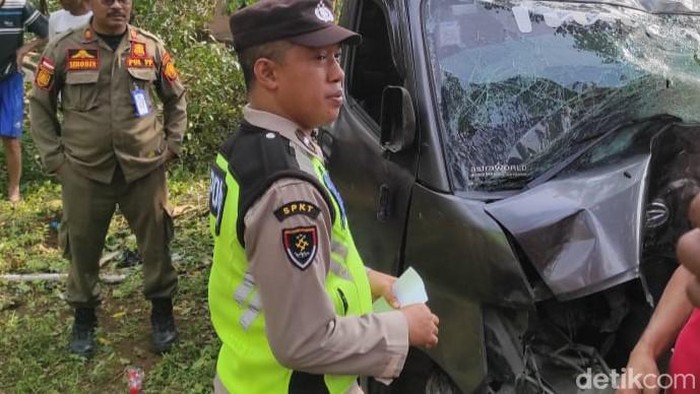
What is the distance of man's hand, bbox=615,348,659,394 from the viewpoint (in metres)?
1.96

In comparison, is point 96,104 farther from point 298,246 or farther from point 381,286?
point 298,246

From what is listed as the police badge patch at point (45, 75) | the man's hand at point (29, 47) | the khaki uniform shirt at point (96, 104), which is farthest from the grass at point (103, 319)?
the police badge patch at point (45, 75)

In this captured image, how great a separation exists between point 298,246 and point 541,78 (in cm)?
168

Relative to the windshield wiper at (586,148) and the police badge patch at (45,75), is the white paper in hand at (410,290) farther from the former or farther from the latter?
the police badge patch at (45,75)

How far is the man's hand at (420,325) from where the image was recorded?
5.99ft

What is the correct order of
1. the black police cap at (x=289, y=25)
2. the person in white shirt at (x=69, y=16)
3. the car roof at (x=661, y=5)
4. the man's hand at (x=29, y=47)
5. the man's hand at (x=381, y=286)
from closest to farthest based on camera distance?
the black police cap at (x=289, y=25) → the man's hand at (x=381, y=286) → the car roof at (x=661, y=5) → the person in white shirt at (x=69, y=16) → the man's hand at (x=29, y=47)

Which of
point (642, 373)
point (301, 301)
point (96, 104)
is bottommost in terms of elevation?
point (96, 104)

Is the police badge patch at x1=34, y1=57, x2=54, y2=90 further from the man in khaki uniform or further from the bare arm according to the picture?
the bare arm

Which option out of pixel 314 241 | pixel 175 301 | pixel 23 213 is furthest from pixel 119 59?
pixel 23 213

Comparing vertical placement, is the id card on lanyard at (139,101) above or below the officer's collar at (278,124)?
below

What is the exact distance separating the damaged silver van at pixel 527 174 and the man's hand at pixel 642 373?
0.31 metres

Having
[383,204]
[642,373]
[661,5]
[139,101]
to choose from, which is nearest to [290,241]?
[642,373]

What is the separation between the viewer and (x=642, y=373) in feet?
6.56

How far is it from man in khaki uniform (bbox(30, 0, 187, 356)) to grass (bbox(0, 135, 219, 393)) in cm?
39
